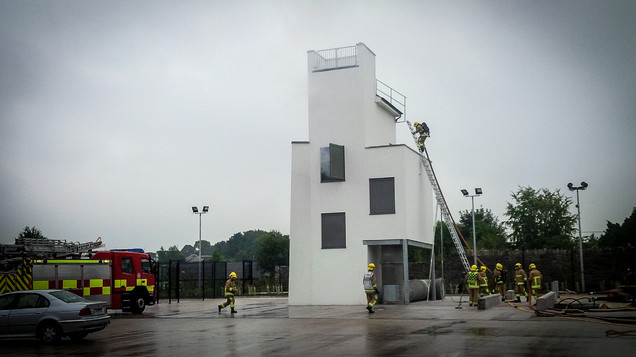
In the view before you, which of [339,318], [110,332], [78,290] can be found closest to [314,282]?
[339,318]

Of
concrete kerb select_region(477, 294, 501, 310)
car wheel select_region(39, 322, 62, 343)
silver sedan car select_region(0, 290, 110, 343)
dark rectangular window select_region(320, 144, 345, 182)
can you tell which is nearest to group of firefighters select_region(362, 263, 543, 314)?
concrete kerb select_region(477, 294, 501, 310)

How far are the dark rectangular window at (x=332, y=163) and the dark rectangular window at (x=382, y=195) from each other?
1.57 metres

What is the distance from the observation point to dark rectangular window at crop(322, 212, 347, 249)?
30297 mm

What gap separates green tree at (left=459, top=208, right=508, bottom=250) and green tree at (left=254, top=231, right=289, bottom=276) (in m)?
23.4

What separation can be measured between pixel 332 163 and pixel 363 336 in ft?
49.2

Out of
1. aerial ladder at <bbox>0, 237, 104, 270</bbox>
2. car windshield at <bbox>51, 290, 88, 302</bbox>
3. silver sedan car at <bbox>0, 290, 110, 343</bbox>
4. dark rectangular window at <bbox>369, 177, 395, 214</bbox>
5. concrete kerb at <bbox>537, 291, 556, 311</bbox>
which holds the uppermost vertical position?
dark rectangular window at <bbox>369, 177, 395, 214</bbox>

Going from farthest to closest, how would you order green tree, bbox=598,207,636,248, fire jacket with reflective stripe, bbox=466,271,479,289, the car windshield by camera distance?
green tree, bbox=598,207,636,248 < fire jacket with reflective stripe, bbox=466,271,479,289 < the car windshield

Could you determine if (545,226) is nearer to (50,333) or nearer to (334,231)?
(334,231)

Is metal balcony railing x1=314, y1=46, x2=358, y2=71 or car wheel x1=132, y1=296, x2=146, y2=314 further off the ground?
metal balcony railing x1=314, y1=46, x2=358, y2=71

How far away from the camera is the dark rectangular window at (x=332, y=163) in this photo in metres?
30.1

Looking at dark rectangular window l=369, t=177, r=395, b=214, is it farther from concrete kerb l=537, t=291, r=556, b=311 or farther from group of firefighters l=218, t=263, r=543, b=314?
concrete kerb l=537, t=291, r=556, b=311

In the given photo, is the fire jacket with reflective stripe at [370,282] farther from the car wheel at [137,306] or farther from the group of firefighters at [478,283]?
the car wheel at [137,306]

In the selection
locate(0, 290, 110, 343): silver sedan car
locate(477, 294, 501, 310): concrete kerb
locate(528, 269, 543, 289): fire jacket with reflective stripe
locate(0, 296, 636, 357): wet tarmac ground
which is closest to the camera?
locate(0, 296, 636, 357): wet tarmac ground

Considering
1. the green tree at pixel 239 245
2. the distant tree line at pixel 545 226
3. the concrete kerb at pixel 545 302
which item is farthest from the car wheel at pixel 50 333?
the green tree at pixel 239 245
